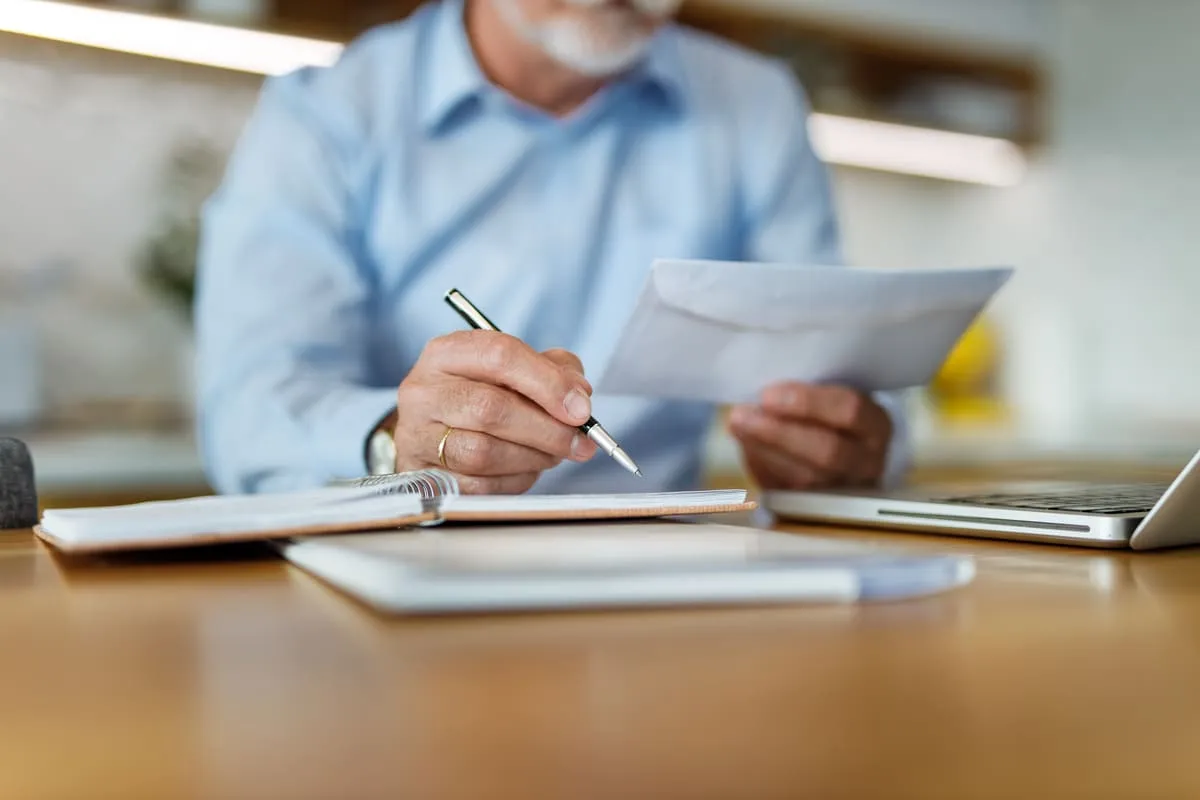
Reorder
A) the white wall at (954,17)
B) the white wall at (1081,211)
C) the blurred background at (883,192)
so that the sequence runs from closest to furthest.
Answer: the blurred background at (883,192)
the white wall at (954,17)
the white wall at (1081,211)

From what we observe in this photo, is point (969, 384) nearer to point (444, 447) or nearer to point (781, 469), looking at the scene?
point (781, 469)

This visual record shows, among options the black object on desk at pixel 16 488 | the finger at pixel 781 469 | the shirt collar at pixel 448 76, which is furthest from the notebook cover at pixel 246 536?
the shirt collar at pixel 448 76

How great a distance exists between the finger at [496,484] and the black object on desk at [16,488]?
36 cm

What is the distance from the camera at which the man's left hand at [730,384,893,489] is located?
109 cm

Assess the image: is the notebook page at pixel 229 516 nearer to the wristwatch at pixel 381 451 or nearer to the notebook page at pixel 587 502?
the notebook page at pixel 587 502

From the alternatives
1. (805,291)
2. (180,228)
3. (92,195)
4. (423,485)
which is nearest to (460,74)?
(805,291)

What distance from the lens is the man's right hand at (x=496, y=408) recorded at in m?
0.79

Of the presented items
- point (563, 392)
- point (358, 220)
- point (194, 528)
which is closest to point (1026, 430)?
point (358, 220)

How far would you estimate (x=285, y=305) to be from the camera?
1.32 m

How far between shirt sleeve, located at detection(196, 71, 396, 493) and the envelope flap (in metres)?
0.37

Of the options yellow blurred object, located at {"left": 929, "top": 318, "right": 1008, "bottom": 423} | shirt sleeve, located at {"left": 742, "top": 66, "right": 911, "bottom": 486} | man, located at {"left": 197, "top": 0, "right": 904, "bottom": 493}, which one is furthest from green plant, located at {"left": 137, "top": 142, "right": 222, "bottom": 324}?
yellow blurred object, located at {"left": 929, "top": 318, "right": 1008, "bottom": 423}

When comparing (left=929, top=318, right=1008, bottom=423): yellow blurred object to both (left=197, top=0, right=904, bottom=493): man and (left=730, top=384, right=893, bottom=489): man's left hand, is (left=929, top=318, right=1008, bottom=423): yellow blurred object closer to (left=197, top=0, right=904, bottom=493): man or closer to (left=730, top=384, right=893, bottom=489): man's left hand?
(left=197, top=0, right=904, bottom=493): man

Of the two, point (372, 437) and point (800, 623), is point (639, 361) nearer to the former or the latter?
point (372, 437)

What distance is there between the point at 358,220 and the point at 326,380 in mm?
315
